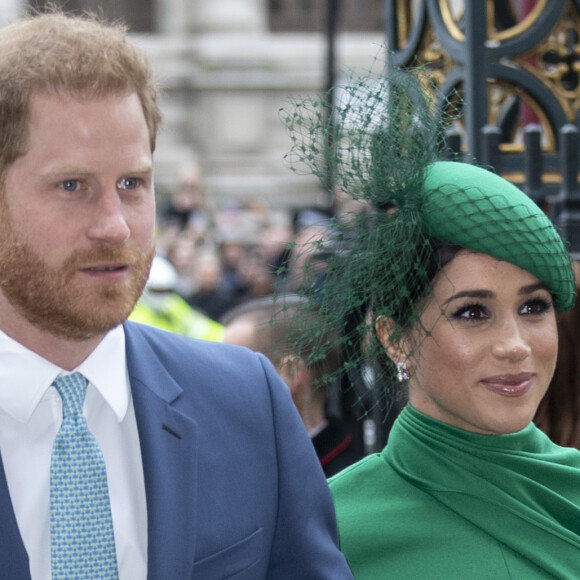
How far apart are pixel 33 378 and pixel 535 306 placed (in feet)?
3.70

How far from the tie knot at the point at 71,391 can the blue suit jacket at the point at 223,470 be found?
0.11 meters

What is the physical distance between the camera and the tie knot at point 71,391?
7.02ft

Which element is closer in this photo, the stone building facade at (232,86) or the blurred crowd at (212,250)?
the blurred crowd at (212,250)

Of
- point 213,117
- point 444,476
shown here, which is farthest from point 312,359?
point 213,117

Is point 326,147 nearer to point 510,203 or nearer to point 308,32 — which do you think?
point 510,203

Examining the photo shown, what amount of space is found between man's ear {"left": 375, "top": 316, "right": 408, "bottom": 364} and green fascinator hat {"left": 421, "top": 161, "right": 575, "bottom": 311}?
0.73 feet

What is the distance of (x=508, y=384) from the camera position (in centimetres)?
260

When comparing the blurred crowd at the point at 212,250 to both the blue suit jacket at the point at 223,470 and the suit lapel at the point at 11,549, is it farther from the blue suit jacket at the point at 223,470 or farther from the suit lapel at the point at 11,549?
the suit lapel at the point at 11,549

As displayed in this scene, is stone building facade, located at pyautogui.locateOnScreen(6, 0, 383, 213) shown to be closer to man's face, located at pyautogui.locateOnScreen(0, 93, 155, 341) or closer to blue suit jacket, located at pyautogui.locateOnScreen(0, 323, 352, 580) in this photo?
blue suit jacket, located at pyautogui.locateOnScreen(0, 323, 352, 580)

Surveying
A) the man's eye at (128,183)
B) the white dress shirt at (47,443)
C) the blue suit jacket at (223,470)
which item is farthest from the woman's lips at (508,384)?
the man's eye at (128,183)

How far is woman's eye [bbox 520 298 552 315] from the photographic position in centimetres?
265

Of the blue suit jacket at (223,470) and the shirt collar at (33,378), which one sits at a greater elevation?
the shirt collar at (33,378)

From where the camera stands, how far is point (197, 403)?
2297mm

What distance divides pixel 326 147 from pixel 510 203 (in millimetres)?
419
